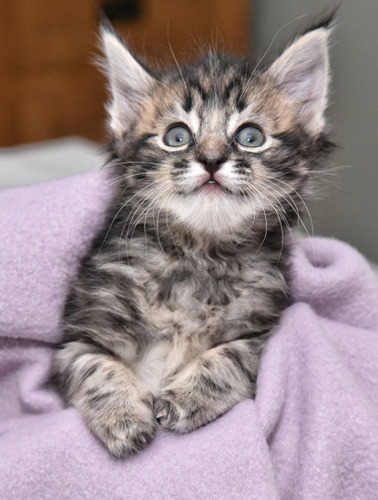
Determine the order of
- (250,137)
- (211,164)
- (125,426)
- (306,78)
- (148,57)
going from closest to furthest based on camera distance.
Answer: (125,426) < (211,164) < (250,137) < (306,78) < (148,57)

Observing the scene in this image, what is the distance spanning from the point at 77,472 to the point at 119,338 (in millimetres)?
293

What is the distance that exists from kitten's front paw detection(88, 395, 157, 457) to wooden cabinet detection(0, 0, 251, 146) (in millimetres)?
2490

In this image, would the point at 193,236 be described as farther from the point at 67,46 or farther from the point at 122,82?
the point at 67,46

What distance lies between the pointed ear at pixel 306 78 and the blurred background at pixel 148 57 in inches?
33.2

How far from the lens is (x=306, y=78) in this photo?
4.87ft

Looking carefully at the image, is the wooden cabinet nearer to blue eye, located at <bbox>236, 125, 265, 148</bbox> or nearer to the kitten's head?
the kitten's head

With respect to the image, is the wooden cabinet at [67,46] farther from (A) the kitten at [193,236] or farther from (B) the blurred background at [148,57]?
(A) the kitten at [193,236]

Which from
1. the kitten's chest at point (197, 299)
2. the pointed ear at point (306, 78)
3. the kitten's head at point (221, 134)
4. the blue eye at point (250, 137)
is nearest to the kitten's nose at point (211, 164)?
the kitten's head at point (221, 134)

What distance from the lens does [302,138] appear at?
1441mm

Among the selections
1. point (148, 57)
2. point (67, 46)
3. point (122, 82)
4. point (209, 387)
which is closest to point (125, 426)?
point (209, 387)

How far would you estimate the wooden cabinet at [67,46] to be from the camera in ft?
11.1

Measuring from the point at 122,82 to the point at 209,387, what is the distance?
30.5 inches

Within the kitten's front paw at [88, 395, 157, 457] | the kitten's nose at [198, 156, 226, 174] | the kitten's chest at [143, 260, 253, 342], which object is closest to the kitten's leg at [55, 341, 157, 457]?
the kitten's front paw at [88, 395, 157, 457]

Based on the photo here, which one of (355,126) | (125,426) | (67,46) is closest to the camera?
(125,426)
